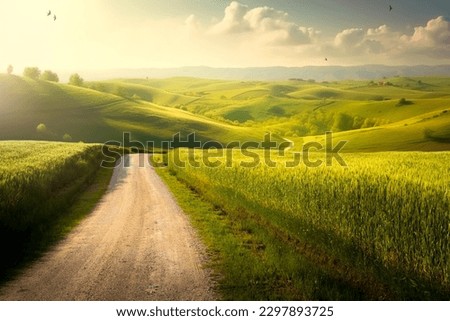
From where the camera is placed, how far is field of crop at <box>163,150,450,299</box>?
802 cm

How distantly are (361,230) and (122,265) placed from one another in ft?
18.8

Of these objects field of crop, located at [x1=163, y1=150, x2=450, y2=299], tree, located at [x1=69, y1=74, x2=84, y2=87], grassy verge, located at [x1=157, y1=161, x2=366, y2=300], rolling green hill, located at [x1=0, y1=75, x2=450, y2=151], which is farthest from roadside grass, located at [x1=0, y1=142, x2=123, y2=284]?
tree, located at [x1=69, y1=74, x2=84, y2=87]

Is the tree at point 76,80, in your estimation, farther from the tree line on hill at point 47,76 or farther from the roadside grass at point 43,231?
the roadside grass at point 43,231

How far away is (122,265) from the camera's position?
9.87m

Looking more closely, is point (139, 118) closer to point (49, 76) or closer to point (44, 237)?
point (49, 76)

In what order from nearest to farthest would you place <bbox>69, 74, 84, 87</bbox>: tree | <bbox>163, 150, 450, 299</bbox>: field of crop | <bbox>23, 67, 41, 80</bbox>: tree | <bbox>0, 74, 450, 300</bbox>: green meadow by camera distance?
<bbox>163, 150, 450, 299</bbox>: field of crop < <bbox>0, 74, 450, 300</bbox>: green meadow < <bbox>23, 67, 41, 80</bbox>: tree < <bbox>69, 74, 84, 87</bbox>: tree

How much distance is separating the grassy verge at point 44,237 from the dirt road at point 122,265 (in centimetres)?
30

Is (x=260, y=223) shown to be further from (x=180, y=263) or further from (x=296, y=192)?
(x=180, y=263)

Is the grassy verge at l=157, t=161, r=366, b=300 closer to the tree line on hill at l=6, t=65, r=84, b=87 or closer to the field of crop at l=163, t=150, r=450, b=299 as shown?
the field of crop at l=163, t=150, r=450, b=299

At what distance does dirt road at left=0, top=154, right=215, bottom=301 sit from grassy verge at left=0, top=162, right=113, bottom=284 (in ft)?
0.98

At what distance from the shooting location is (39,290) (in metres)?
8.17

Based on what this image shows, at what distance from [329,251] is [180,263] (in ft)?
12.1

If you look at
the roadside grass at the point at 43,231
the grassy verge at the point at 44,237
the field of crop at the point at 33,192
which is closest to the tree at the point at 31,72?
the field of crop at the point at 33,192

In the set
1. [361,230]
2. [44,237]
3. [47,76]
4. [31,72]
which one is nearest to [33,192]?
[44,237]
